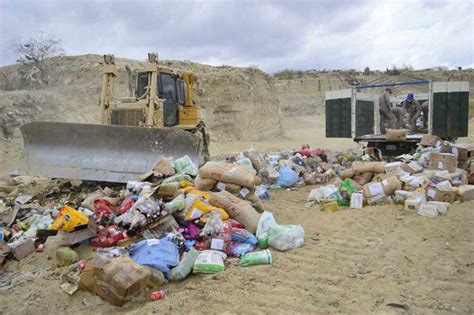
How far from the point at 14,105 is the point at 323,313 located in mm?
14163

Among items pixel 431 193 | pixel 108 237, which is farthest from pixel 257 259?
pixel 431 193

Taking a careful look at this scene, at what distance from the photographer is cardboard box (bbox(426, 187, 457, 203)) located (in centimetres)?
587

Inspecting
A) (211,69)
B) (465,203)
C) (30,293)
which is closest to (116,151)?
(30,293)

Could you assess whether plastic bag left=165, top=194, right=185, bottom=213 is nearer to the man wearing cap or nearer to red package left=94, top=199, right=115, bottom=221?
red package left=94, top=199, right=115, bottom=221

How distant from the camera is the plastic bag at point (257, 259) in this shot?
13.6 ft

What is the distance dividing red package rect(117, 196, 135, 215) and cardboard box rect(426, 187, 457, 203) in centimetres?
423

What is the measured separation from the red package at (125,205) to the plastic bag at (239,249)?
1590 millimetres

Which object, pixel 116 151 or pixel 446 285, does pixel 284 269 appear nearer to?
pixel 446 285

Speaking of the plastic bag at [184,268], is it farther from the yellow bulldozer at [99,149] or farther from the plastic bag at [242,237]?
the yellow bulldozer at [99,149]

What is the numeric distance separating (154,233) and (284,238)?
4.83 ft

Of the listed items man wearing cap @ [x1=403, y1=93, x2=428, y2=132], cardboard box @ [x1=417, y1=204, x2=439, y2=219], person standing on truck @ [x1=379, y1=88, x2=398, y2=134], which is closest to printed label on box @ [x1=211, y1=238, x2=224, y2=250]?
cardboard box @ [x1=417, y1=204, x2=439, y2=219]

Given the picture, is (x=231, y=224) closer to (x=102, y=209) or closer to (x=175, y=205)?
(x=175, y=205)

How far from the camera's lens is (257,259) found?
13.7 feet

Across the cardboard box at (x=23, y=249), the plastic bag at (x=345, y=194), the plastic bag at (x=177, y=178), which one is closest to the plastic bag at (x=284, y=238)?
the plastic bag at (x=177, y=178)
